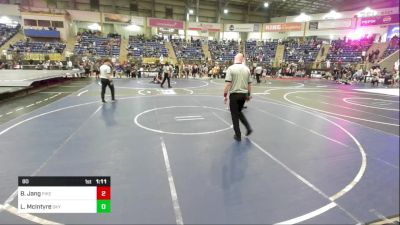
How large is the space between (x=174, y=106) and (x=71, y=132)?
→ 12.7ft

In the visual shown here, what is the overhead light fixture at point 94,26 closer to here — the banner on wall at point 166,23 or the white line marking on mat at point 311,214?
the banner on wall at point 166,23

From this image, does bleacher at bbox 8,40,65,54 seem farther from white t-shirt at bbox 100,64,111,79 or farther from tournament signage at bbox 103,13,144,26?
white t-shirt at bbox 100,64,111,79

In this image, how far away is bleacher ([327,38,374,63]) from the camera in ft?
96.0

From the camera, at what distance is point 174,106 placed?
930 centimetres

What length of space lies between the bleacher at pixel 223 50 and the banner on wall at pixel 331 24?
1017 cm

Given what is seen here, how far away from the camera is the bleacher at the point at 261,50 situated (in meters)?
34.4

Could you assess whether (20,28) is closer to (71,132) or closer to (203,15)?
(203,15)

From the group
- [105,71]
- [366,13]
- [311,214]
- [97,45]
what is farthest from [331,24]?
[311,214]

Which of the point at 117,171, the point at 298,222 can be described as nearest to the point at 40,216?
the point at 117,171

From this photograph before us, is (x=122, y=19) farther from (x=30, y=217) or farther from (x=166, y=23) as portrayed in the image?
(x=30, y=217)

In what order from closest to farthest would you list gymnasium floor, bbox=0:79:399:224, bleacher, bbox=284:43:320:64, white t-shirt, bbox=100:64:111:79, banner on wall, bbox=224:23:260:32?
gymnasium floor, bbox=0:79:399:224, white t-shirt, bbox=100:64:111:79, bleacher, bbox=284:43:320:64, banner on wall, bbox=224:23:260:32

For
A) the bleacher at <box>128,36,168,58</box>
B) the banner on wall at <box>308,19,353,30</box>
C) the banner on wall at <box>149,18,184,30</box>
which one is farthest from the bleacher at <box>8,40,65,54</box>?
the banner on wall at <box>308,19,353,30</box>

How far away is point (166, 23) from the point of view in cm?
3841
